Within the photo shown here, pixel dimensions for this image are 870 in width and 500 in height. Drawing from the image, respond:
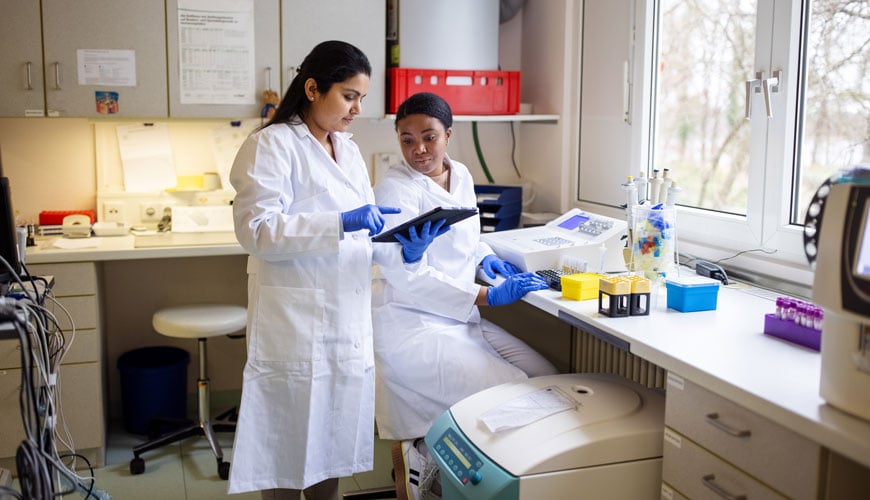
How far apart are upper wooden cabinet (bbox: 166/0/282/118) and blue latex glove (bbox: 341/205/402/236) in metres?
1.37

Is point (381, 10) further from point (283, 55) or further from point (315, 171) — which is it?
point (315, 171)

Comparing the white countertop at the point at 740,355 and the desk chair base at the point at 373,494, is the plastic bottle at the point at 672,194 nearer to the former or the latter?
the white countertop at the point at 740,355

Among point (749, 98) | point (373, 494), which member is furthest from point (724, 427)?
point (373, 494)

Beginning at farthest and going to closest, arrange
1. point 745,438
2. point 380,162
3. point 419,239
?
1. point 380,162
2. point 419,239
3. point 745,438

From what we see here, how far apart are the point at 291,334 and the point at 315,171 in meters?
0.45

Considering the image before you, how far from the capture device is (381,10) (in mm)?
3490

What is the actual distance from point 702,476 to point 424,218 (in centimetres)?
96

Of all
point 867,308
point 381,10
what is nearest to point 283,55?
point 381,10

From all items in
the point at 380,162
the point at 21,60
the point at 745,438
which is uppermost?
the point at 21,60

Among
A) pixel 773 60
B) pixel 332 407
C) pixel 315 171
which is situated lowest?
pixel 332 407

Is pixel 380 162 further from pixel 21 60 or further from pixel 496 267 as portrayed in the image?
pixel 21 60

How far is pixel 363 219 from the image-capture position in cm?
221

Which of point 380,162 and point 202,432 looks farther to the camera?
point 380,162

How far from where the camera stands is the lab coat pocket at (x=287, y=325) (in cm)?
227
